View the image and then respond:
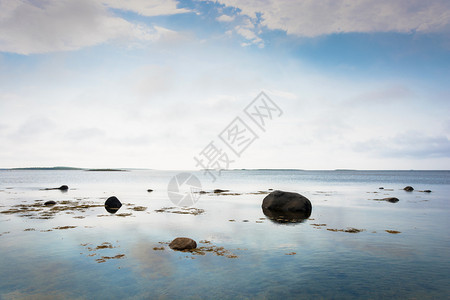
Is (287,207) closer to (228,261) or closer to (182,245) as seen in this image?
(182,245)

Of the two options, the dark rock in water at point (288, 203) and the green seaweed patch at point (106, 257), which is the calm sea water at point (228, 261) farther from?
the dark rock in water at point (288, 203)

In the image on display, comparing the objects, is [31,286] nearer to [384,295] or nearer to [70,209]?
[384,295]

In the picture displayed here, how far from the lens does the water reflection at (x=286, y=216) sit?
26.8 metres

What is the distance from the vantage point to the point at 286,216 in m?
29.7

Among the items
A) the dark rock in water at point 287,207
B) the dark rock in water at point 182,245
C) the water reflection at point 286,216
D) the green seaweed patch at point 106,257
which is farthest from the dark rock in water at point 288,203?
the green seaweed patch at point 106,257

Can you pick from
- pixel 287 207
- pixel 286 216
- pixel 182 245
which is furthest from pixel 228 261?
pixel 287 207

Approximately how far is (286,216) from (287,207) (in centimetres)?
268

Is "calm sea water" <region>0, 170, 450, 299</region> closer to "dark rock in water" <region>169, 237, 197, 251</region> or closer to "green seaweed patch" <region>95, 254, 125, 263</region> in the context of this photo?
"green seaweed patch" <region>95, 254, 125, 263</region>

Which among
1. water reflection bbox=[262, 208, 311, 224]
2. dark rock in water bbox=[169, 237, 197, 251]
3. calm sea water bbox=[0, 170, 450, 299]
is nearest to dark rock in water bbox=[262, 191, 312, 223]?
water reflection bbox=[262, 208, 311, 224]

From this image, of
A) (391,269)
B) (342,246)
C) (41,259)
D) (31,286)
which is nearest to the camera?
(31,286)

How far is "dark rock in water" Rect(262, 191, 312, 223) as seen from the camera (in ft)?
99.4

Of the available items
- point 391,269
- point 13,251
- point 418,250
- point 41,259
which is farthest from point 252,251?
point 13,251

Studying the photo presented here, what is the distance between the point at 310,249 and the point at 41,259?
15.9 meters

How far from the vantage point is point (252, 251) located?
55.0 ft
